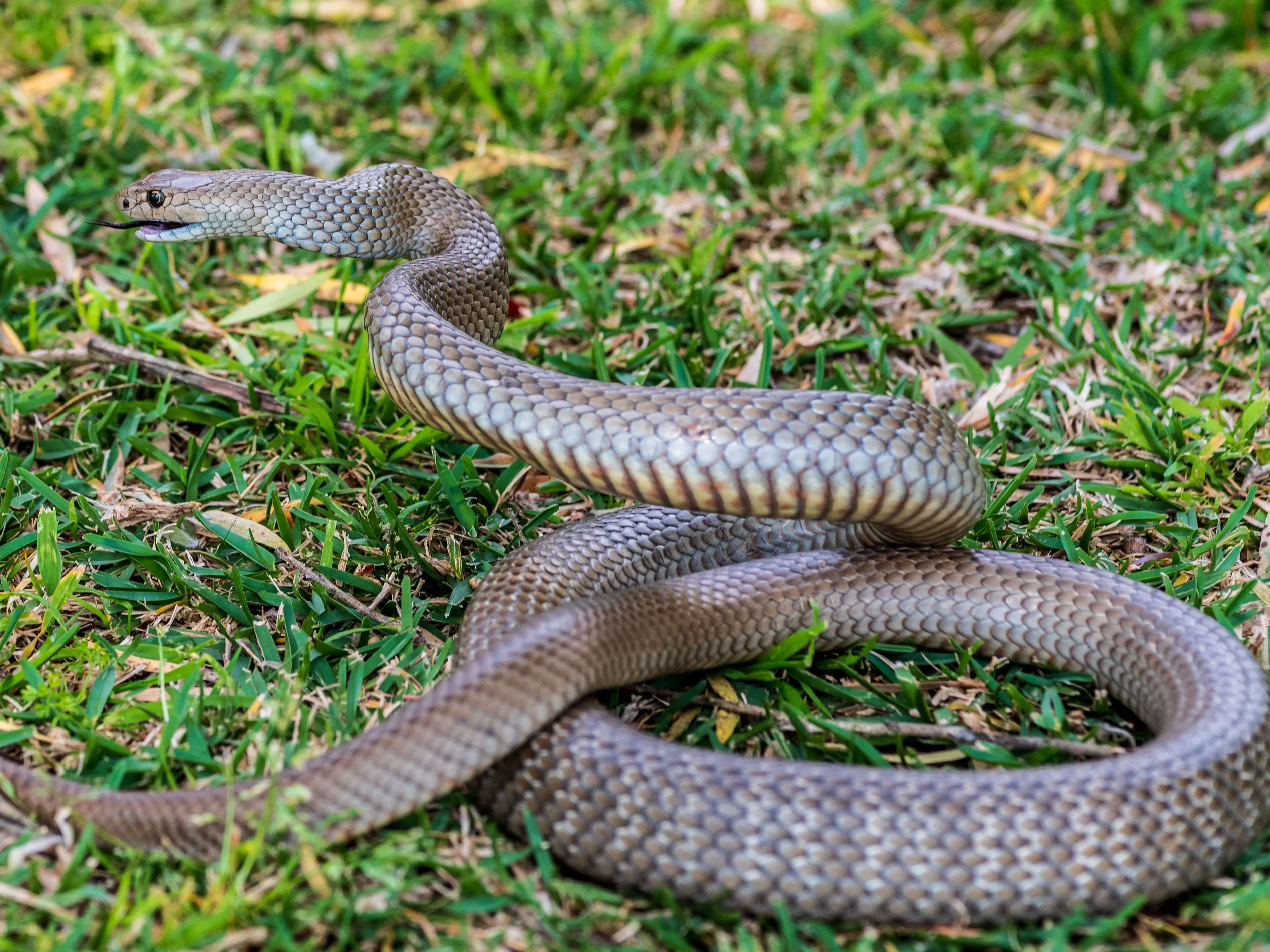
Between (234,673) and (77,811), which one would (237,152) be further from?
(77,811)

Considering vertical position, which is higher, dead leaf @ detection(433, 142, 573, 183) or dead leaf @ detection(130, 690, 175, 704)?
dead leaf @ detection(433, 142, 573, 183)

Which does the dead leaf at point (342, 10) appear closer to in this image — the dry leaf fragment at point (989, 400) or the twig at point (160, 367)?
the twig at point (160, 367)

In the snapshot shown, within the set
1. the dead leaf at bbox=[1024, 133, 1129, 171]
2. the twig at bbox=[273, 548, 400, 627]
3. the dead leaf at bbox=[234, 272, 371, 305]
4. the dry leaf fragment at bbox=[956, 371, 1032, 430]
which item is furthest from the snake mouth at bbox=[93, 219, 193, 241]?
the dead leaf at bbox=[1024, 133, 1129, 171]

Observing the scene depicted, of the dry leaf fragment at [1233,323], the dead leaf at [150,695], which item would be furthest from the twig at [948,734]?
the dry leaf fragment at [1233,323]

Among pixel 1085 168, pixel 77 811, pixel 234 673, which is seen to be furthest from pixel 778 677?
pixel 1085 168

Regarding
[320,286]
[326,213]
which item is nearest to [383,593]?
[326,213]

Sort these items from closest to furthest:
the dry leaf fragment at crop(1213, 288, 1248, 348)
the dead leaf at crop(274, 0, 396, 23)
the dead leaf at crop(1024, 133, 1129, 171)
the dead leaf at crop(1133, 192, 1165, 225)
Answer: the dry leaf fragment at crop(1213, 288, 1248, 348) < the dead leaf at crop(1133, 192, 1165, 225) < the dead leaf at crop(1024, 133, 1129, 171) < the dead leaf at crop(274, 0, 396, 23)

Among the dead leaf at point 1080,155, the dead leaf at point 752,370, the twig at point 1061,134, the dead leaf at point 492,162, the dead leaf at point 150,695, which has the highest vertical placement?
the twig at point 1061,134

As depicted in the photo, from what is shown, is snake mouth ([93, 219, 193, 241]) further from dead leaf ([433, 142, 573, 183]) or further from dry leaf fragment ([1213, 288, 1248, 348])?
dry leaf fragment ([1213, 288, 1248, 348])
